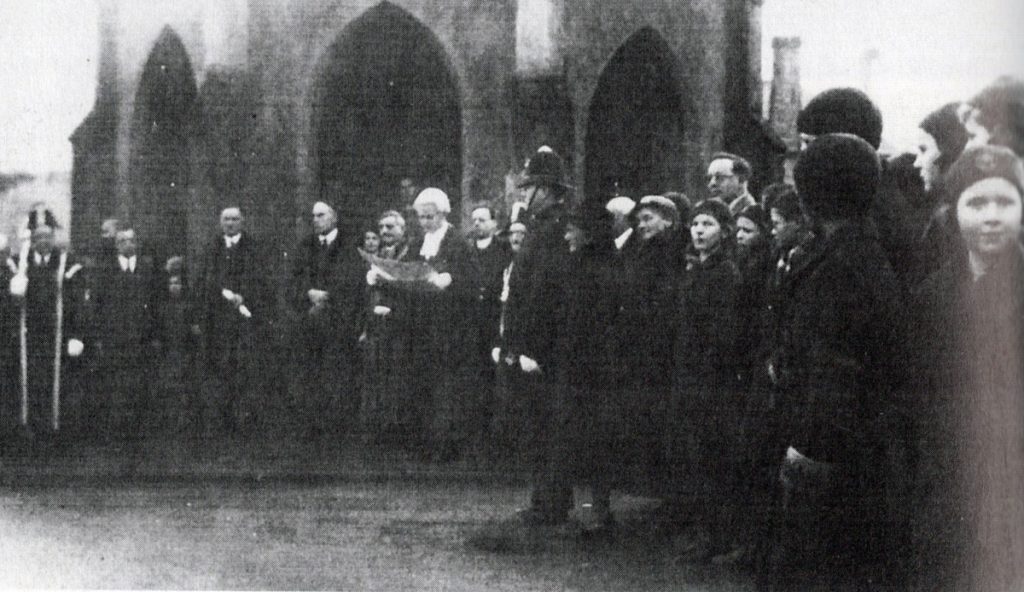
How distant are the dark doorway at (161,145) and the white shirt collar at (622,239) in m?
1.67

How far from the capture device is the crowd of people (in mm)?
2914

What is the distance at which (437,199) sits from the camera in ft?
15.6

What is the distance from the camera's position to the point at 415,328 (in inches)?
194

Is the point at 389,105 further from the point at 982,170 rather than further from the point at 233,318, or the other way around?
the point at 982,170

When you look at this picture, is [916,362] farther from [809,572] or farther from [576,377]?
[576,377]

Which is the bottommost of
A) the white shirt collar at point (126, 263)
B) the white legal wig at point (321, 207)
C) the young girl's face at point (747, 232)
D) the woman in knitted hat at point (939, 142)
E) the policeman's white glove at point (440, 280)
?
the policeman's white glove at point (440, 280)

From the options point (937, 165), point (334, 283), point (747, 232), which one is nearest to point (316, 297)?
point (334, 283)

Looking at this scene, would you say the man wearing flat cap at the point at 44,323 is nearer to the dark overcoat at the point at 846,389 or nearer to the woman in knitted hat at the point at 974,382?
the dark overcoat at the point at 846,389

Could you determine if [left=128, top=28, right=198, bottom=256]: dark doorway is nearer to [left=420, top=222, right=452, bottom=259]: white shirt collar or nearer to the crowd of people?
the crowd of people

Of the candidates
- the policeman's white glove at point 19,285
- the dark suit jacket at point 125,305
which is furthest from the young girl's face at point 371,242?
the policeman's white glove at point 19,285

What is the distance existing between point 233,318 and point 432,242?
87 cm

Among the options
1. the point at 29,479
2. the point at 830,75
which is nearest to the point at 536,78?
the point at 830,75

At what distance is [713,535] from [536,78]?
1.82 m

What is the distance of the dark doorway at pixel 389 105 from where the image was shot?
4527 millimetres
